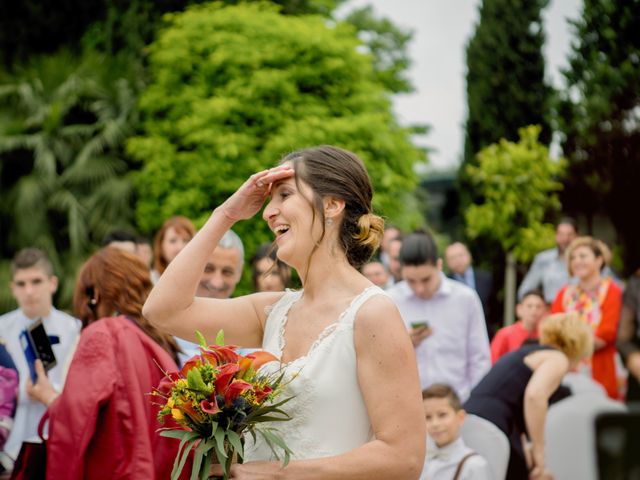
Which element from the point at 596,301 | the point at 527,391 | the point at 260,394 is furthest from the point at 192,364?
the point at 596,301

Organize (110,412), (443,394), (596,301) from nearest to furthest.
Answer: (110,412) < (443,394) < (596,301)

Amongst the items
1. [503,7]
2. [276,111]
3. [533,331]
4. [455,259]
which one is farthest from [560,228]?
[503,7]

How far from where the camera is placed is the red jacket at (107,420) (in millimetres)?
4004

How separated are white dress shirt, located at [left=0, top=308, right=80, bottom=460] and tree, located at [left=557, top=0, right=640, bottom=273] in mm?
9424

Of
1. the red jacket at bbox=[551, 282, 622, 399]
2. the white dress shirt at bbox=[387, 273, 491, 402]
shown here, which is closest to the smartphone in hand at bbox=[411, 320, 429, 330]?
the white dress shirt at bbox=[387, 273, 491, 402]

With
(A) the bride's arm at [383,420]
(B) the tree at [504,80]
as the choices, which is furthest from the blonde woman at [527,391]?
(B) the tree at [504,80]

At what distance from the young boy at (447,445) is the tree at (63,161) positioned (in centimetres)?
1227

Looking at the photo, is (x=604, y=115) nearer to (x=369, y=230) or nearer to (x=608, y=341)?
(x=608, y=341)

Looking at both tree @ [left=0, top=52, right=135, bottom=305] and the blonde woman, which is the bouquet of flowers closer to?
the blonde woman

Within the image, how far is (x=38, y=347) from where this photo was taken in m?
5.34

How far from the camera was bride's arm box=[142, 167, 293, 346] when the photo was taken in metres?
3.04

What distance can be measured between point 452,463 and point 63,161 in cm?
1379

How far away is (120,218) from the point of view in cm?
1764

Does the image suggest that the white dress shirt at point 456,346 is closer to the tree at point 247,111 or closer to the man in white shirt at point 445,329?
the man in white shirt at point 445,329
